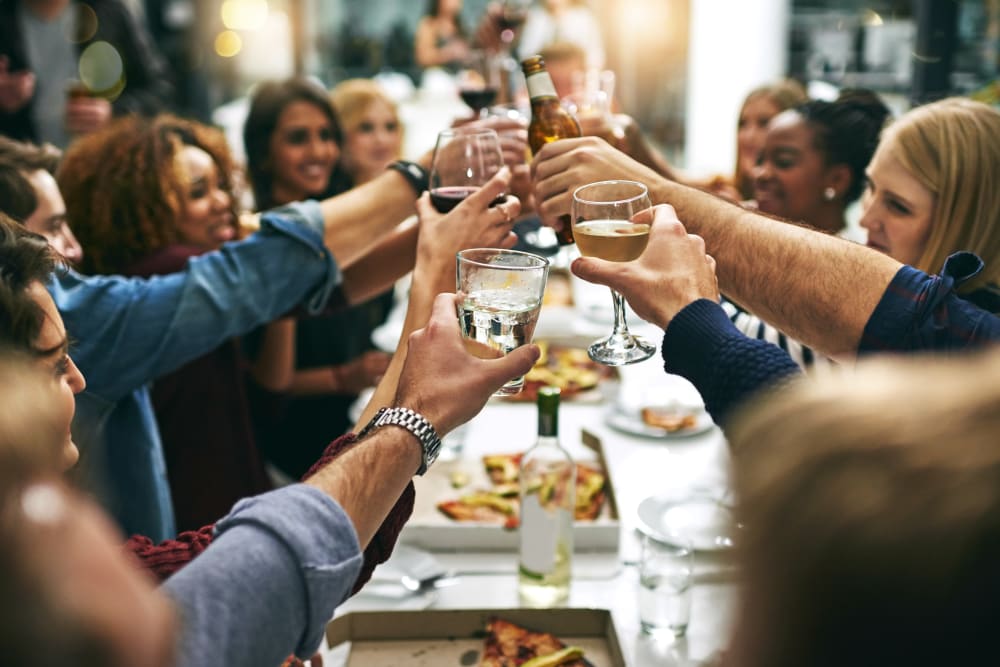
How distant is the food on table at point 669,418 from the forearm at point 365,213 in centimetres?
75

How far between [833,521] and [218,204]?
2144mm

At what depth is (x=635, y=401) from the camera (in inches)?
85.6

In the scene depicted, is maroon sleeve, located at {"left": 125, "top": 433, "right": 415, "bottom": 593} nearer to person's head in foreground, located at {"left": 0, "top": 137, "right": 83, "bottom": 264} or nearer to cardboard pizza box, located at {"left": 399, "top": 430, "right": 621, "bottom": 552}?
cardboard pizza box, located at {"left": 399, "top": 430, "right": 621, "bottom": 552}

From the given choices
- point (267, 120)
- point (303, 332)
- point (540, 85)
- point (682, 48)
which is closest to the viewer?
point (540, 85)

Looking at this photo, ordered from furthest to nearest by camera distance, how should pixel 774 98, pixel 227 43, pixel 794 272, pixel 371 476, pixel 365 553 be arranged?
pixel 227 43 → pixel 774 98 → pixel 794 272 → pixel 365 553 → pixel 371 476

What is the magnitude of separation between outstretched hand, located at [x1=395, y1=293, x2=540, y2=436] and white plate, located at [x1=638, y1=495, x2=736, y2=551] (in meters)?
0.50

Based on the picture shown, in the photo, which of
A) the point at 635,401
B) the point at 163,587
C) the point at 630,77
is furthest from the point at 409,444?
the point at 630,77

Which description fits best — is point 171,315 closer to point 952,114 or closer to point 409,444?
point 409,444

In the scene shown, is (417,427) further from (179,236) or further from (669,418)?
(179,236)

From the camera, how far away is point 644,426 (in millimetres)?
2064

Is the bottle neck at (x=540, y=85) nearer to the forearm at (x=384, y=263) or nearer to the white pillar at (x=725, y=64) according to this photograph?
the forearm at (x=384, y=263)

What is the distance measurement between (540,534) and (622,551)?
0.21 meters

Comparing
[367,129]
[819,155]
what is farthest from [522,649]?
[367,129]

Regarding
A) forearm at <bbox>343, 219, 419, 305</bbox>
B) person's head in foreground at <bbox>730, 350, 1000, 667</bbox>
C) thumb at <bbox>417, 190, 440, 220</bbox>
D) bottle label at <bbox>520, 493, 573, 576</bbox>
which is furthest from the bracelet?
person's head in foreground at <bbox>730, 350, 1000, 667</bbox>
